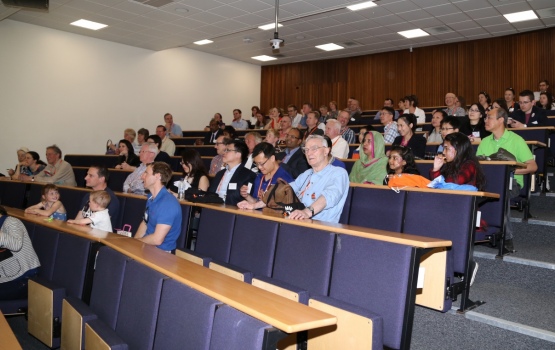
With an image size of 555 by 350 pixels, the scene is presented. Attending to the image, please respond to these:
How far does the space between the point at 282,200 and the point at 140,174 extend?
9.46 feet

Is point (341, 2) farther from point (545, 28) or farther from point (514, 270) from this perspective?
point (514, 270)

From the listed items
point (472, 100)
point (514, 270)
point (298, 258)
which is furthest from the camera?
point (472, 100)

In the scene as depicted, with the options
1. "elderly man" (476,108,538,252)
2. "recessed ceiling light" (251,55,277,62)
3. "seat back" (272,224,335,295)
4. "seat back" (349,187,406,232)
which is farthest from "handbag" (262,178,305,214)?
"recessed ceiling light" (251,55,277,62)

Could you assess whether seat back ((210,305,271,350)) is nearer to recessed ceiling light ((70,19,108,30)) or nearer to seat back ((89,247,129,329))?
seat back ((89,247,129,329))

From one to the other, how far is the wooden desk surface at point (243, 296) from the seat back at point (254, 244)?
2.04ft

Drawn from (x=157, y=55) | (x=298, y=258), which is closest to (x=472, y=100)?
(x=157, y=55)

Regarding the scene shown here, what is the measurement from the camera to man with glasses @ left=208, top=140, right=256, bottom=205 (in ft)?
12.9

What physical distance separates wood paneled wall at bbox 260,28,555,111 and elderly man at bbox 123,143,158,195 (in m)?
7.34

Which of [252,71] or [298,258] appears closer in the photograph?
[298,258]

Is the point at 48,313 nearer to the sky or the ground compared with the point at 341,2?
nearer to the ground

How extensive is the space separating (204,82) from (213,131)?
326 centimetres

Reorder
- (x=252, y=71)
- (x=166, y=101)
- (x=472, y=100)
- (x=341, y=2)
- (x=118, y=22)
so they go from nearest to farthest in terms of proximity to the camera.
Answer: (x=341, y=2) → (x=118, y=22) → (x=472, y=100) → (x=166, y=101) → (x=252, y=71)

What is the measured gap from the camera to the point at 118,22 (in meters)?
8.34

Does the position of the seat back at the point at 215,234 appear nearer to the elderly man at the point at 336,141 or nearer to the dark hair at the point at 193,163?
the dark hair at the point at 193,163
